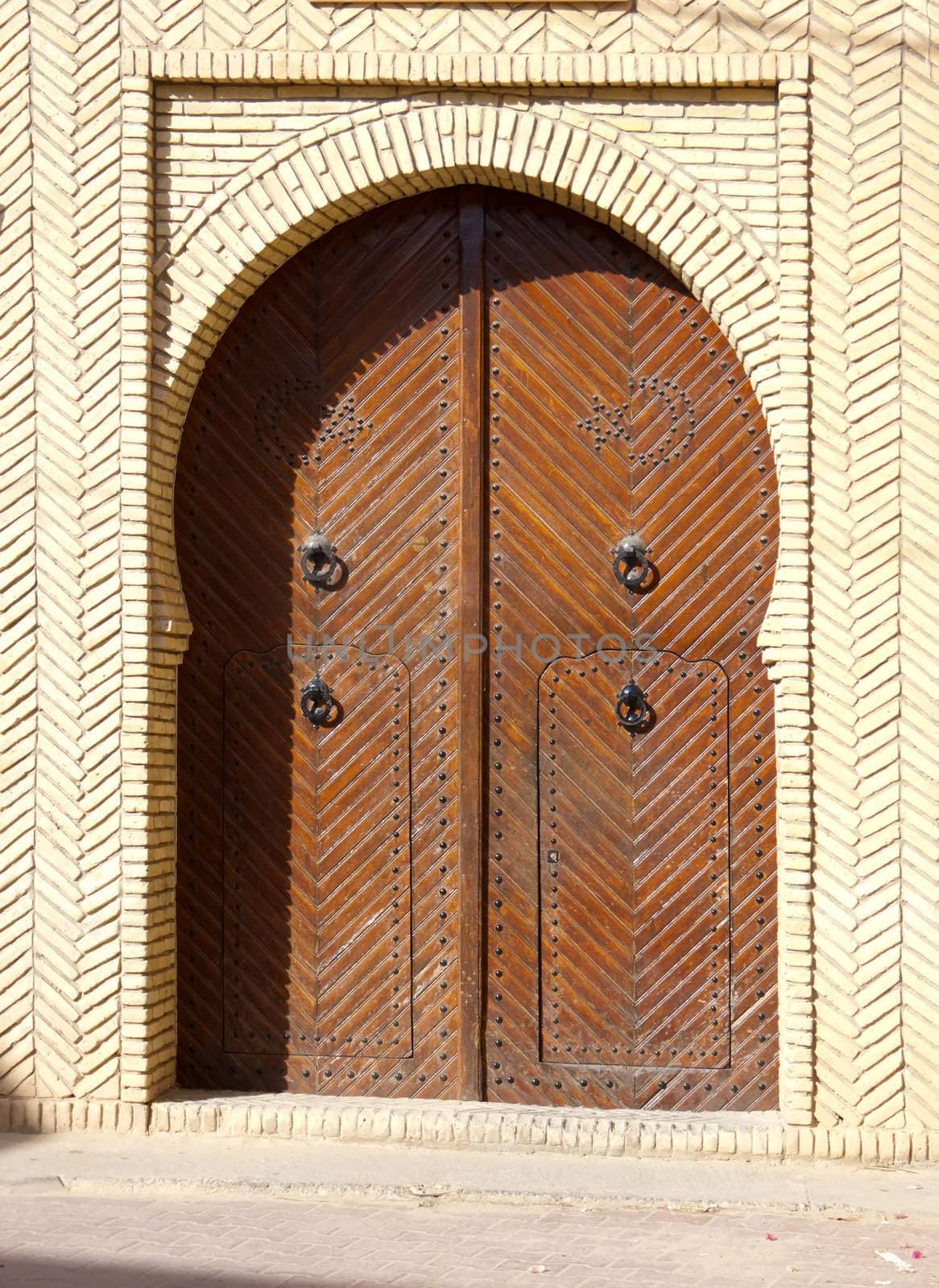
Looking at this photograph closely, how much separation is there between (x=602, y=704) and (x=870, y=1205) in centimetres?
221

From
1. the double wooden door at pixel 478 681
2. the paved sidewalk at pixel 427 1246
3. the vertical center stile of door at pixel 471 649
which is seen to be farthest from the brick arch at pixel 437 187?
the paved sidewalk at pixel 427 1246

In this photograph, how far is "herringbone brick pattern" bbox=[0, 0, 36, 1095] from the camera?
6750mm

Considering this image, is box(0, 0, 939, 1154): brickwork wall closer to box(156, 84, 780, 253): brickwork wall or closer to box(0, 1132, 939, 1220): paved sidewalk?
box(156, 84, 780, 253): brickwork wall

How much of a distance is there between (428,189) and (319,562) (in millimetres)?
1636

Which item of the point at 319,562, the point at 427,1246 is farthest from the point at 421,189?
the point at 427,1246

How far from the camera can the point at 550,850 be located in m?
6.89

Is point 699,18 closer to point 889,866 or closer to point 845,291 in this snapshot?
point 845,291

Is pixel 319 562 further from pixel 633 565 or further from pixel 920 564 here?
pixel 920 564

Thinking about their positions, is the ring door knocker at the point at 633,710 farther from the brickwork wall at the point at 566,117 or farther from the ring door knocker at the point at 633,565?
the brickwork wall at the point at 566,117

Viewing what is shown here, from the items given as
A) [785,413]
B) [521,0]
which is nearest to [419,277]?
[521,0]

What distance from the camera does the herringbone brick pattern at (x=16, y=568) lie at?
22.1 feet

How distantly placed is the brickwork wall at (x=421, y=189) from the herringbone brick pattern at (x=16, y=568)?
1 cm

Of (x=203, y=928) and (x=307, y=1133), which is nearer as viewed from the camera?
(x=307, y=1133)

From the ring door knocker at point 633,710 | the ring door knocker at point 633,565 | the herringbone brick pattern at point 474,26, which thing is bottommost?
the ring door knocker at point 633,710
